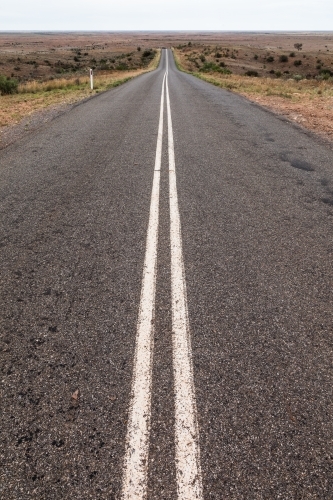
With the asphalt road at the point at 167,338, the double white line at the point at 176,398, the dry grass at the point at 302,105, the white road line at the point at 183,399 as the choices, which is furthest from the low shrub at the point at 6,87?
the white road line at the point at 183,399

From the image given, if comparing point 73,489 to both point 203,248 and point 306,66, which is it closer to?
point 203,248

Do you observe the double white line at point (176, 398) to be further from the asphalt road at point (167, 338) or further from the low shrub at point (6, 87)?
the low shrub at point (6, 87)

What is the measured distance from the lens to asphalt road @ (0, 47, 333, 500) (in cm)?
179

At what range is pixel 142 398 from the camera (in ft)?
7.02

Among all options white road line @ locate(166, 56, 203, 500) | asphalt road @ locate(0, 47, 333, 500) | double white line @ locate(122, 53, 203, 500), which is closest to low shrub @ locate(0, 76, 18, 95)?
asphalt road @ locate(0, 47, 333, 500)

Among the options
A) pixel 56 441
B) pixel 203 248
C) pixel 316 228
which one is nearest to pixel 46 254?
pixel 203 248

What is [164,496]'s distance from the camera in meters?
1.66

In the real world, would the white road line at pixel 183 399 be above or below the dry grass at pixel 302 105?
below

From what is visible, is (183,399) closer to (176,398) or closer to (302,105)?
(176,398)

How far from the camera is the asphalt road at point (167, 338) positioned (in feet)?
5.86

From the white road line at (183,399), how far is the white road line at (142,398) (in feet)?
0.60

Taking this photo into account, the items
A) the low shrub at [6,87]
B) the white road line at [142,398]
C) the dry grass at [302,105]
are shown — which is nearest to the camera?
the white road line at [142,398]

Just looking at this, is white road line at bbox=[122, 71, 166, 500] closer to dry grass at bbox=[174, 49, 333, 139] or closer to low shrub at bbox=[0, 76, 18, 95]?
dry grass at bbox=[174, 49, 333, 139]

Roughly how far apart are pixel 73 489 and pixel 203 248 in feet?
8.65
